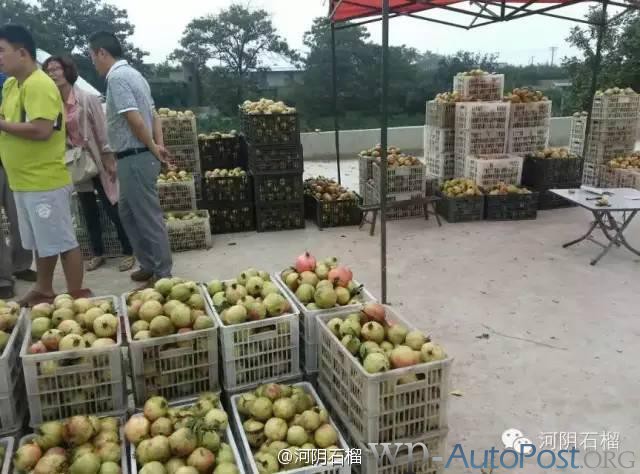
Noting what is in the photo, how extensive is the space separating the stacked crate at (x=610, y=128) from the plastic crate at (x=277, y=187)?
4167 millimetres

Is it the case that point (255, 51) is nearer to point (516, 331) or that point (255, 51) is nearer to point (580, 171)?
point (580, 171)

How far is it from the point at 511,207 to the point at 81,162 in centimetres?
485

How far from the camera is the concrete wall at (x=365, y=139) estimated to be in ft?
42.4

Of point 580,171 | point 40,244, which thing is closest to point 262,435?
point 40,244

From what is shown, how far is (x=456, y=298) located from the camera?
4426 millimetres

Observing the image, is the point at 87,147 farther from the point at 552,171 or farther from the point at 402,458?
the point at 552,171

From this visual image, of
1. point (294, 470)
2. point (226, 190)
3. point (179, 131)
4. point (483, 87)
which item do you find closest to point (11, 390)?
point (294, 470)

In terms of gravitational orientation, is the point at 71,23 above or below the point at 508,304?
above

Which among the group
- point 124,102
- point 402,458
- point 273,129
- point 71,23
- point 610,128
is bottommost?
point 402,458

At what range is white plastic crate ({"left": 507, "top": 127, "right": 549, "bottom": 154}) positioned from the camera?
7.21 m

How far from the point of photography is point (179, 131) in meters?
6.41

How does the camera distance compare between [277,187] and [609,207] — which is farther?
[277,187]

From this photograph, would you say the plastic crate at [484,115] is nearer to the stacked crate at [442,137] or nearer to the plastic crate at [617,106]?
the stacked crate at [442,137]

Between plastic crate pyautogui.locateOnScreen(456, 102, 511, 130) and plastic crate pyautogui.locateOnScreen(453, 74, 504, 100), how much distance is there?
428mm
